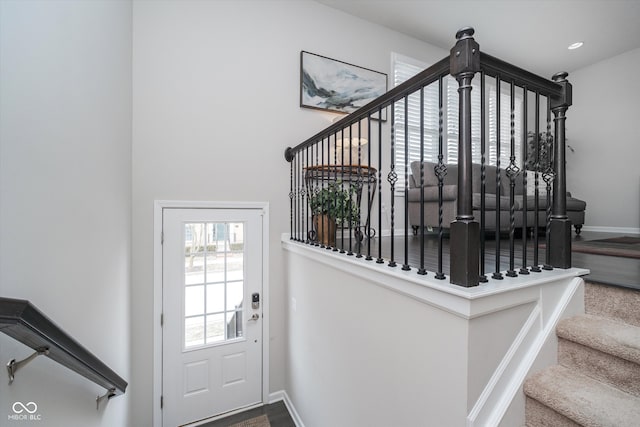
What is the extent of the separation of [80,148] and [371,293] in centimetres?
154

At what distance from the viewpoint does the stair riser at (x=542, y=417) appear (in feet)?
3.39

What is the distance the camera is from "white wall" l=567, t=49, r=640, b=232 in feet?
14.0

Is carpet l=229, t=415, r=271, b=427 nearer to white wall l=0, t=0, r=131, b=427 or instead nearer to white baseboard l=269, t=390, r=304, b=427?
white baseboard l=269, t=390, r=304, b=427

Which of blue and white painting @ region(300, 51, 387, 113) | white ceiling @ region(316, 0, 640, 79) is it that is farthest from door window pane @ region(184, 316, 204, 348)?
white ceiling @ region(316, 0, 640, 79)

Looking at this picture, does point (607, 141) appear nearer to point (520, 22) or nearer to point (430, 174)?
point (520, 22)

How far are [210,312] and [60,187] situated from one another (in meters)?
2.10

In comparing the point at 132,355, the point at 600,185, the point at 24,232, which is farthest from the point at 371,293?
the point at 600,185

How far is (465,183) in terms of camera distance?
1017 mm

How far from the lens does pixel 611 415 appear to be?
932 millimetres

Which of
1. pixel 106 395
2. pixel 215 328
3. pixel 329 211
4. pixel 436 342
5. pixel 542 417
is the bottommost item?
pixel 215 328

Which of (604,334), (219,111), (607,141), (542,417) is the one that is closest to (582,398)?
(542,417)

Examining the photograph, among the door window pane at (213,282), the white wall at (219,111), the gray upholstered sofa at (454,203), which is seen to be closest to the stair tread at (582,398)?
the gray upholstered sofa at (454,203)

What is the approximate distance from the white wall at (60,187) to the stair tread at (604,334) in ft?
6.27

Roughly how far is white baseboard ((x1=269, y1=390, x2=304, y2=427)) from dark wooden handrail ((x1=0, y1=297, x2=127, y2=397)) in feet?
7.27
